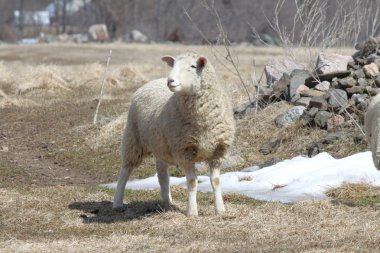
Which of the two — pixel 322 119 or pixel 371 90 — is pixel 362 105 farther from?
pixel 322 119

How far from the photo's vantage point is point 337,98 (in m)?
15.4

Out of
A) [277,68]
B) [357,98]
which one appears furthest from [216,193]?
[277,68]

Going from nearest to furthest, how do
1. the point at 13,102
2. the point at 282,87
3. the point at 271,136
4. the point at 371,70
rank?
1. the point at 271,136
2. the point at 371,70
3. the point at 282,87
4. the point at 13,102

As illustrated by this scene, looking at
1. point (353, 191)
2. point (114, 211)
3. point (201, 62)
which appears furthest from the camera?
point (353, 191)

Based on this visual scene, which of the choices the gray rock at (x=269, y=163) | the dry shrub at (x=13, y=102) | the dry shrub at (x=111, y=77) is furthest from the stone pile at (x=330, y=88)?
the dry shrub at (x=111, y=77)

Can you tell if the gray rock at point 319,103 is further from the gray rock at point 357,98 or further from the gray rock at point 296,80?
the gray rock at point 296,80

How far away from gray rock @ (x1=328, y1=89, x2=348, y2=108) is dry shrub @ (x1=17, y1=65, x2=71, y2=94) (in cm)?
1110

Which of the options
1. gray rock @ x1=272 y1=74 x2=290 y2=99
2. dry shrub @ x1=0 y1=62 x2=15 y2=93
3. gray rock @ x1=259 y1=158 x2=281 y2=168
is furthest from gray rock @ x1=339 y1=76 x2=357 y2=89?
dry shrub @ x1=0 y1=62 x2=15 y2=93

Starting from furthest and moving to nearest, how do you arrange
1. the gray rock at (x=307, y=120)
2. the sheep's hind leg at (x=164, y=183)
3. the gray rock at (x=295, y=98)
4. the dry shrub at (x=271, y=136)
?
the gray rock at (x=295, y=98), the gray rock at (x=307, y=120), the dry shrub at (x=271, y=136), the sheep's hind leg at (x=164, y=183)

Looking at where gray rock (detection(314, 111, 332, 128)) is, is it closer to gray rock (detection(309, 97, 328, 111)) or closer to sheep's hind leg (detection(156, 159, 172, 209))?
gray rock (detection(309, 97, 328, 111))

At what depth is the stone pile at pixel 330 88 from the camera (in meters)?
15.2

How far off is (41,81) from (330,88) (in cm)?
1116

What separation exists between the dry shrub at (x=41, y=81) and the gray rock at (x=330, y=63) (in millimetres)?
9839

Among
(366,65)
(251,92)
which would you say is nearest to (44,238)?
(366,65)
